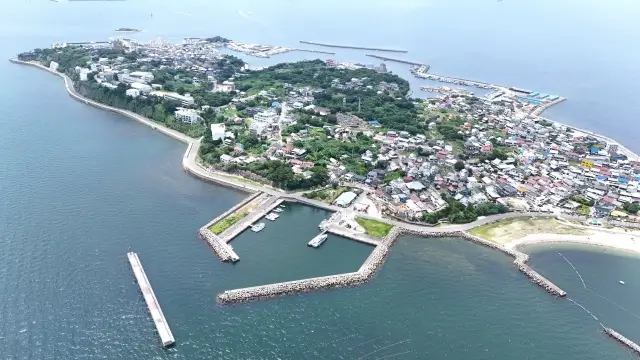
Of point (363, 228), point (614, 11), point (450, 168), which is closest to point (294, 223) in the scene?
point (363, 228)

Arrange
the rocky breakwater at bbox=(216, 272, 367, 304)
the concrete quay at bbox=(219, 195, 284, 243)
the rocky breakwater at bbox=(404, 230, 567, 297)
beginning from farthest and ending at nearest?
the concrete quay at bbox=(219, 195, 284, 243) → the rocky breakwater at bbox=(404, 230, 567, 297) → the rocky breakwater at bbox=(216, 272, 367, 304)

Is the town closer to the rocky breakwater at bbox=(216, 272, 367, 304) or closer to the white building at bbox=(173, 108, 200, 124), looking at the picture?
the white building at bbox=(173, 108, 200, 124)

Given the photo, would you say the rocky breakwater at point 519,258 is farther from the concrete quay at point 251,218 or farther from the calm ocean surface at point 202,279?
the concrete quay at point 251,218

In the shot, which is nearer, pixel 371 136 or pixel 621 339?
pixel 621 339

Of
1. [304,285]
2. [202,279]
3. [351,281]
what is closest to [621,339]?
A: [351,281]

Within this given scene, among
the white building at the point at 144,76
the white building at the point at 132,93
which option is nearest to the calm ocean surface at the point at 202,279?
the white building at the point at 132,93

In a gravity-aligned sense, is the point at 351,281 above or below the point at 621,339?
above

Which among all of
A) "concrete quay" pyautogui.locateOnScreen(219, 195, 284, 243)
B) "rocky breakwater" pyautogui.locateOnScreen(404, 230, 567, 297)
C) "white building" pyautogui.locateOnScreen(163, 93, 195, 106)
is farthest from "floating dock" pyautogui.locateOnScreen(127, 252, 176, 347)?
"white building" pyautogui.locateOnScreen(163, 93, 195, 106)

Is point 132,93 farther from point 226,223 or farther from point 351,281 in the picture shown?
point 351,281
